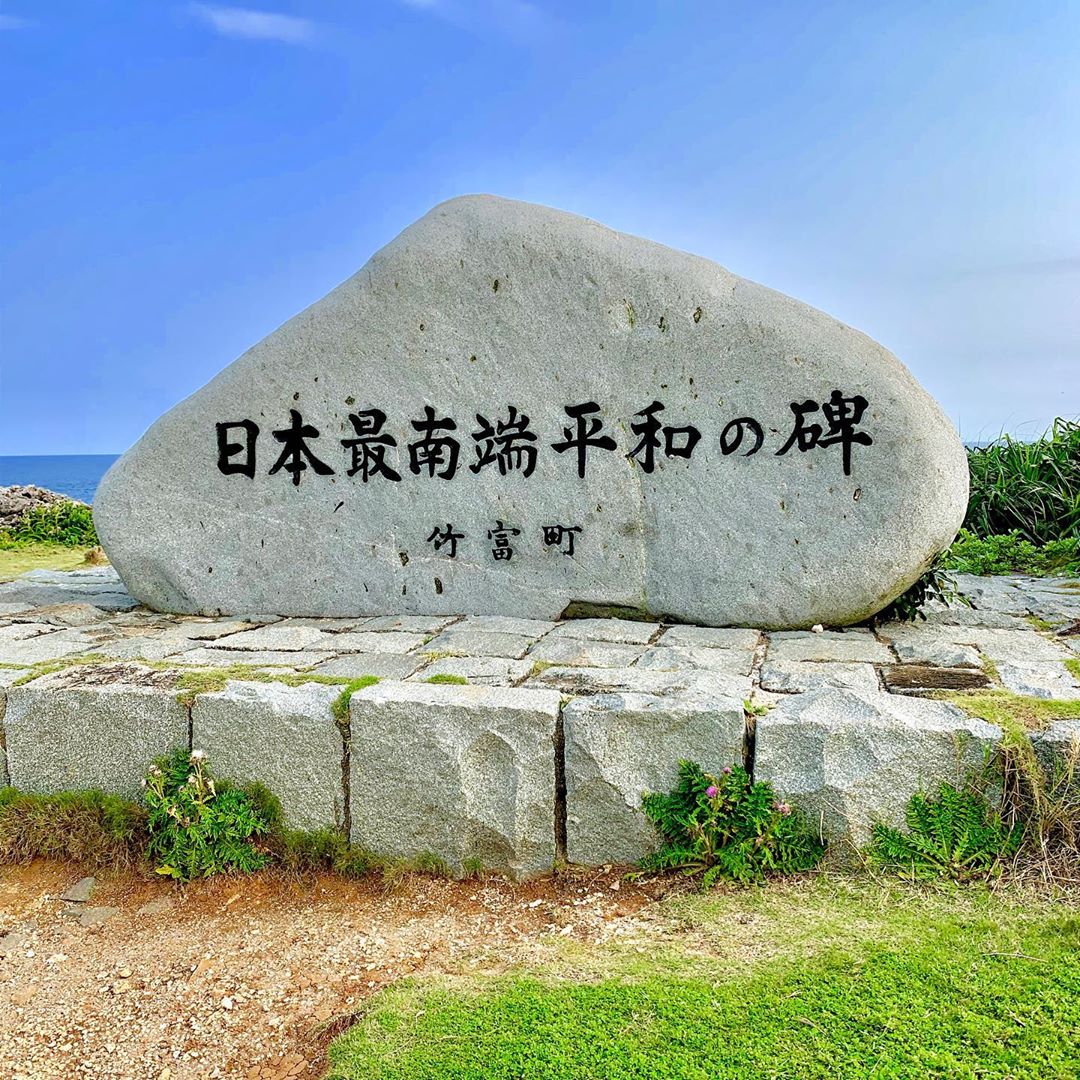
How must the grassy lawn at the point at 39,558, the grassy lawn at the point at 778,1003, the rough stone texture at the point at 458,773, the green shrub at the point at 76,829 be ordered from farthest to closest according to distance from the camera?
the grassy lawn at the point at 39,558 < the green shrub at the point at 76,829 < the rough stone texture at the point at 458,773 < the grassy lawn at the point at 778,1003

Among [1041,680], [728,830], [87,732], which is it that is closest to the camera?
[728,830]

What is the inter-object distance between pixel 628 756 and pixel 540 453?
2.14m

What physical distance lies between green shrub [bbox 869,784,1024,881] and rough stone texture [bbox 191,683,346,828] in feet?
6.55

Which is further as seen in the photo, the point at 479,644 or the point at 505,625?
the point at 505,625

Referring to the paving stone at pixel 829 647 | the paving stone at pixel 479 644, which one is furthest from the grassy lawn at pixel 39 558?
the paving stone at pixel 829 647

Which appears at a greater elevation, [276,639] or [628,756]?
[276,639]

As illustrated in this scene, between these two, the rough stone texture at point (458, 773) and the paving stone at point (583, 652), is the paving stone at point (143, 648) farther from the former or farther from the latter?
the paving stone at point (583, 652)

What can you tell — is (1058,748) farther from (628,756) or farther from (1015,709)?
(628,756)

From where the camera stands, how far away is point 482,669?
4.17 m

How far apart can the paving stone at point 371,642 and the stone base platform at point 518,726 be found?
0.09 ft

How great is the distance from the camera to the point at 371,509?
5461mm


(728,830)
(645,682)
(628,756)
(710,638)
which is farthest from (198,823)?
(710,638)

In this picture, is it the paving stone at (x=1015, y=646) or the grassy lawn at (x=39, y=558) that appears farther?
the grassy lawn at (x=39, y=558)

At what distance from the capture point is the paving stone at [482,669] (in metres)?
4.01
